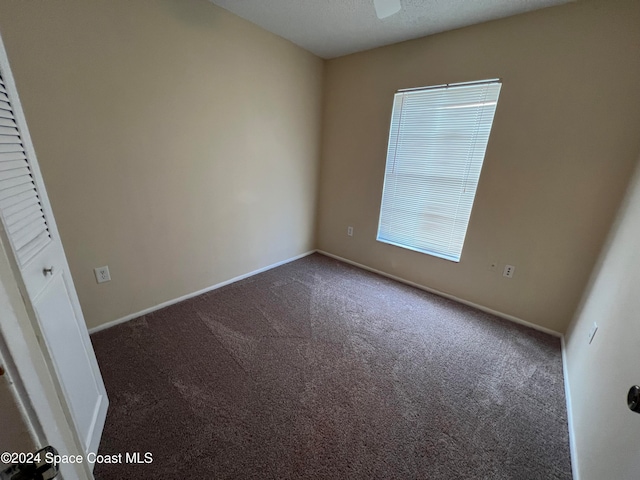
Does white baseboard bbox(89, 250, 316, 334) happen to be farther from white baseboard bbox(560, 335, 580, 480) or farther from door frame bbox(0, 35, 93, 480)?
white baseboard bbox(560, 335, 580, 480)

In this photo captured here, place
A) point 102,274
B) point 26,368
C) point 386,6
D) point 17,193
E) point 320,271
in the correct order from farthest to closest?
point 320,271
point 102,274
point 386,6
point 17,193
point 26,368

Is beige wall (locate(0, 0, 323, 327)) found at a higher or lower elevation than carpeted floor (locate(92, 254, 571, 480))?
higher

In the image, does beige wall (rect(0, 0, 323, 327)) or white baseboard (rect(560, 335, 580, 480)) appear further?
beige wall (rect(0, 0, 323, 327))

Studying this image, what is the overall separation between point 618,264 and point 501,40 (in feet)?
5.76

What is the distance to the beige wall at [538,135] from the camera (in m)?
1.69

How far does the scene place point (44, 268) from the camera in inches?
37.0

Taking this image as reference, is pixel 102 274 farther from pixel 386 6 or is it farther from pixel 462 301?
pixel 462 301

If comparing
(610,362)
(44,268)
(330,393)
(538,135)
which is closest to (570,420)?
(610,362)

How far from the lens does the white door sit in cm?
80

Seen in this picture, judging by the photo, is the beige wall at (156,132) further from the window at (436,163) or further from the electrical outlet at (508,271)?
the electrical outlet at (508,271)

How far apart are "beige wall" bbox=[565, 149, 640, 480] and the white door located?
182cm

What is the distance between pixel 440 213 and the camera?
8.41 ft

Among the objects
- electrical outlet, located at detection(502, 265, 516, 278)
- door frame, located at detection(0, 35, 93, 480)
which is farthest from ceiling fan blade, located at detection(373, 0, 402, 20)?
electrical outlet, located at detection(502, 265, 516, 278)

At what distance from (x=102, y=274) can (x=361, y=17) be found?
277 centimetres
